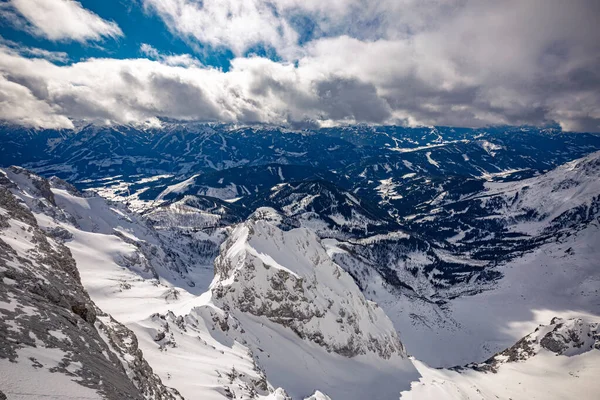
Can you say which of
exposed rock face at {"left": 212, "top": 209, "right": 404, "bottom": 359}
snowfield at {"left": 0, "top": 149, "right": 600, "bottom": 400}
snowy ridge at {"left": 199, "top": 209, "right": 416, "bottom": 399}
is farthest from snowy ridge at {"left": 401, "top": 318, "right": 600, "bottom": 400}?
exposed rock face at {"left": 212, "top": 209, "right": 404, "bottom": 359}

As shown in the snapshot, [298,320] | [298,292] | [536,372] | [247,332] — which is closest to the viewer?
[247,332]

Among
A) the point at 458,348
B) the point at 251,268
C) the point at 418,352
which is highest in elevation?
the point at 458,348

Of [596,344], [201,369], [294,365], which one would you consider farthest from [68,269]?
[596,344]

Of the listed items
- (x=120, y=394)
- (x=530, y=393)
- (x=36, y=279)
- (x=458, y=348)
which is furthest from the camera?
(x=458, y=348)

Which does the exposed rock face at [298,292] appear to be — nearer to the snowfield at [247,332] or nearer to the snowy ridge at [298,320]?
the snowy ridge at [298,320]

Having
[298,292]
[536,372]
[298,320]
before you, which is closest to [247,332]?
[298,320]

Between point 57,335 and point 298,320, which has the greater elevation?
point 298,320

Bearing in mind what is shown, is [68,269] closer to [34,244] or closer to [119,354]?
[34,244]

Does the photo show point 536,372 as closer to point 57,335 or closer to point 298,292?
point 298,292
